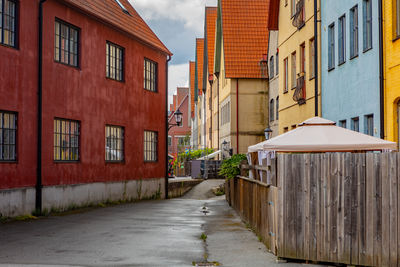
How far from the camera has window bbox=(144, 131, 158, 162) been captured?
28188mm

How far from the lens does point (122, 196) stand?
25297 mm

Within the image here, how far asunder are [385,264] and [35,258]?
5.23m

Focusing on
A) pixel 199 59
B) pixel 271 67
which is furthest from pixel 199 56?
pixel 271 67

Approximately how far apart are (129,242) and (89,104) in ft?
36.8

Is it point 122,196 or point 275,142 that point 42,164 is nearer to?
point 122,196

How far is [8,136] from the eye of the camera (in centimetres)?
1681

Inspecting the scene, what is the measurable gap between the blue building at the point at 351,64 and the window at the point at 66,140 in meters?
8.71

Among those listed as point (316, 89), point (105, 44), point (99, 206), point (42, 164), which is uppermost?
point (105, 44)

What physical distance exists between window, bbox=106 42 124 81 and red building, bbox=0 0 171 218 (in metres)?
0.04

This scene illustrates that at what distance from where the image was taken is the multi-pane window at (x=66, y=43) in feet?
65.3

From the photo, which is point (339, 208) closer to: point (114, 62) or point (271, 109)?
point (114, 62)

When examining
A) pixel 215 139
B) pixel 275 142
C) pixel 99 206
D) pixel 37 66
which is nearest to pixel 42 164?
pixel 37 66

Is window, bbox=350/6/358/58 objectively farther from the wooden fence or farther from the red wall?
the wooden fence

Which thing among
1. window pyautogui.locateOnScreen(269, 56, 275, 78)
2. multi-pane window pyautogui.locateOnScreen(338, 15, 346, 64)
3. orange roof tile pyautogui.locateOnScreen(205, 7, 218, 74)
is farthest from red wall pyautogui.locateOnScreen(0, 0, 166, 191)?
orange roof tile pyautogui.locateOnScreen(205, 7, 218, 74)
